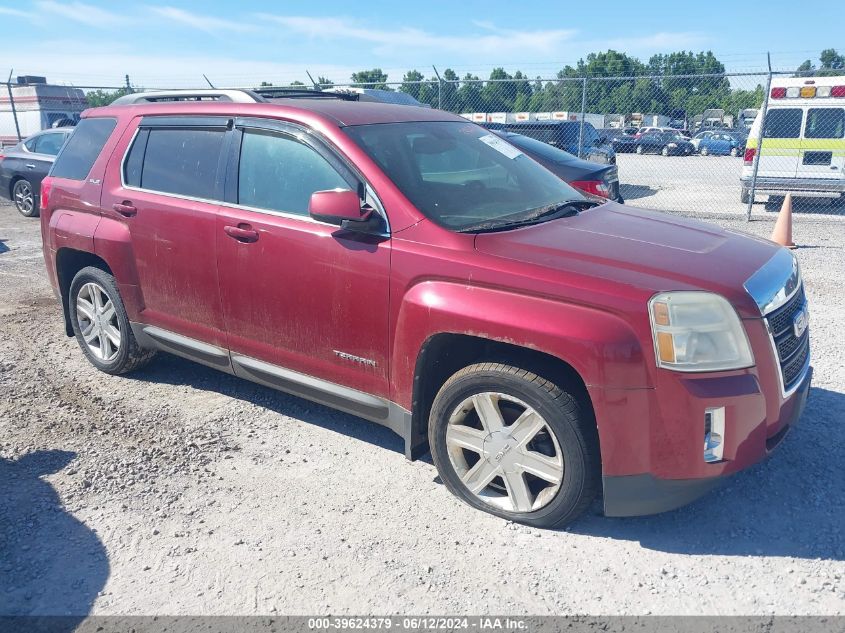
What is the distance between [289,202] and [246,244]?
0.35 meters

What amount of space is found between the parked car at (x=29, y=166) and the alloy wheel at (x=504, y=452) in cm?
1164

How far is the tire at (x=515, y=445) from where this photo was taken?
293 centimetres

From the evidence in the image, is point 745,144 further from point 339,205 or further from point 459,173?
point 339,205

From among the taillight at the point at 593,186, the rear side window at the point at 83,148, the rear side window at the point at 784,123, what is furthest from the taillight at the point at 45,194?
the rear side window at the point at 784,123

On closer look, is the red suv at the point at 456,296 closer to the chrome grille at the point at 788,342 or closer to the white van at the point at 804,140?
the chrome grille at the point at 788,342

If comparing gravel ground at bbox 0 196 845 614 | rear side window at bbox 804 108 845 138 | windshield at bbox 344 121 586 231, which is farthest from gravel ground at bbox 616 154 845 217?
gravel ground at bbox 0 196 845 614

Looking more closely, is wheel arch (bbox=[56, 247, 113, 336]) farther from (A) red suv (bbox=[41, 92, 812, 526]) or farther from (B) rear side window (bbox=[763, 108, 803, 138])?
(B) rear side window (bbox=[763, 108, 803, 138])

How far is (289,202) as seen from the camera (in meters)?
3.74

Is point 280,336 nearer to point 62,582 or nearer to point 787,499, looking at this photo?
point 62,582

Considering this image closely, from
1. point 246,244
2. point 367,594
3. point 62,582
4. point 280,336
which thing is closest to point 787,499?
point 367,594

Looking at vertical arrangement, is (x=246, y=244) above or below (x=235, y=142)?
below

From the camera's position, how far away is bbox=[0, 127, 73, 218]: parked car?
40.6 ft

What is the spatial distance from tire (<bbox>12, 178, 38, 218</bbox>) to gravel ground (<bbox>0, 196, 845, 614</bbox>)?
9.62 m

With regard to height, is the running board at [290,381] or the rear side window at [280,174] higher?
the rear side window at [280,174]
